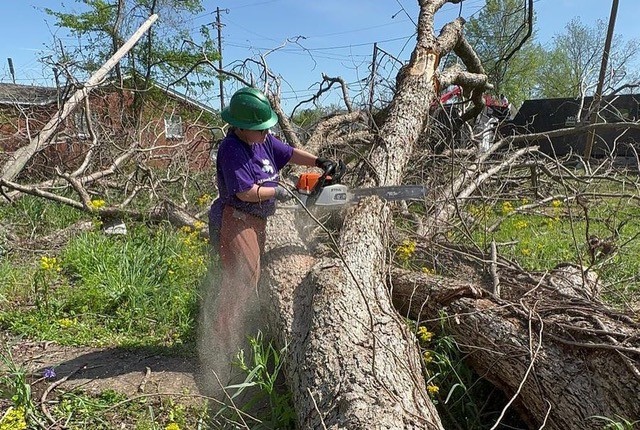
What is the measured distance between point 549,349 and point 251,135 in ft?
6.53

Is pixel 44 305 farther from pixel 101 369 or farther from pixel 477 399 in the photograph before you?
pixel 477 399

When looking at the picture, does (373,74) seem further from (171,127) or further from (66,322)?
(66,322)

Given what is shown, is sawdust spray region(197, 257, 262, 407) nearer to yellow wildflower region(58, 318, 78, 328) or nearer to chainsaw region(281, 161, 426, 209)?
chainsaw region(281, 161, 426, 209)

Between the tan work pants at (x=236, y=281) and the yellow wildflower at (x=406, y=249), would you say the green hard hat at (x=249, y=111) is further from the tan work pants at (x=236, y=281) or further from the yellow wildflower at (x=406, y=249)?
the yellow wildflower at (x=406, y=249)

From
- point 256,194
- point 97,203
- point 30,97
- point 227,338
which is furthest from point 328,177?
point 30,97

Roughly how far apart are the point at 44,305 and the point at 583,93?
20.9ft

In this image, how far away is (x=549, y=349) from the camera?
241cm

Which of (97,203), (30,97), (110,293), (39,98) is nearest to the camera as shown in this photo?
(110,293)

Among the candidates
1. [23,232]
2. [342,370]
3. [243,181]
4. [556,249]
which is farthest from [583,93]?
[23,232]

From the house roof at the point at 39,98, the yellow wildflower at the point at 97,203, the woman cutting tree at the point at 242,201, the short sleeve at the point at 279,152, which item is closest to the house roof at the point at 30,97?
the house roof at the point at 39,98

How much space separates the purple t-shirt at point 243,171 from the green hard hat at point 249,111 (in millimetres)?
118

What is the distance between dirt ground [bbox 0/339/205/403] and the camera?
2891mm

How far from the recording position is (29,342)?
3.55 metres

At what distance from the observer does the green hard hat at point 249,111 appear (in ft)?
9.64
